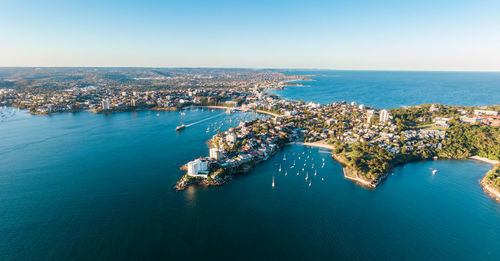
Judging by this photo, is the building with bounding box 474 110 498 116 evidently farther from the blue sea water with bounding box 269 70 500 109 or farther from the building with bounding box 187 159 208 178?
the building with bounding box 187 159 208 178

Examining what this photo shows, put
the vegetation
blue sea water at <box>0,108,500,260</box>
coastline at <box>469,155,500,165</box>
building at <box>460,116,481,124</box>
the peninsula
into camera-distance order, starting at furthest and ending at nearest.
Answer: building at <box>460,116,481,124</box> < coastline at <box>469,155,500,165</box> < the peninsula < the vegetation < blue sea water at <box>0,108,500,260</box>

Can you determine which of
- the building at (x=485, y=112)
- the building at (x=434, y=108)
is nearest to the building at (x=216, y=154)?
the building at (x=434, y=108)

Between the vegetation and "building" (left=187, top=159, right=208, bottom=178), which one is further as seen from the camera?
"building" (left=187, top=159, right=208, bottom=178)

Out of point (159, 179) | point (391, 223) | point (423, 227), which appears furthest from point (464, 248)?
point (159, 179)

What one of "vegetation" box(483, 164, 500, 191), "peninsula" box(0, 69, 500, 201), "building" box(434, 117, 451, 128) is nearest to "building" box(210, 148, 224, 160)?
"peninsula" box(0, 69, 500, 201)

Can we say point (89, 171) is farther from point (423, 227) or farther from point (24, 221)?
point (423, 227)

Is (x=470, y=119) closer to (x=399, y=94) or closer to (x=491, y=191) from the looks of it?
(x=491, y=191)
